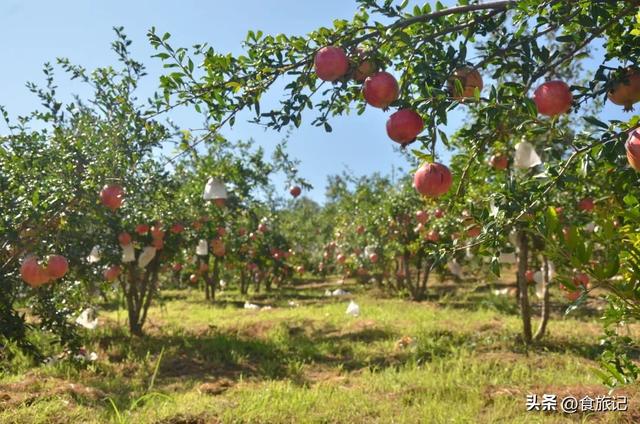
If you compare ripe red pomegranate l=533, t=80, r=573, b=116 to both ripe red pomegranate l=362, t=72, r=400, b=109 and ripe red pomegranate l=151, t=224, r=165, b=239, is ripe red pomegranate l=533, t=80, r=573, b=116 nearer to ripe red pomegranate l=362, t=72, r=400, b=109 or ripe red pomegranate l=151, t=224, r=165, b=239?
ripe red pomegranate l=362, t=72, r=400, b=109

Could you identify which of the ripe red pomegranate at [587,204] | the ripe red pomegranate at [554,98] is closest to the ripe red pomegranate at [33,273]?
the ripe red pomegranate at [554,98]

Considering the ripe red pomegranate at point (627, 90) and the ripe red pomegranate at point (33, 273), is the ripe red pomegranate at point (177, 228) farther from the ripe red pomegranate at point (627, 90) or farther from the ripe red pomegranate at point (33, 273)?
the ripe red pomegranate at point (627, 90)

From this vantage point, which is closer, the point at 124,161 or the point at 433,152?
the point at 433,152

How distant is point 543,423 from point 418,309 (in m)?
6.19

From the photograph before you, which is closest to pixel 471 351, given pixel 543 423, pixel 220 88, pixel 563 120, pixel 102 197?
pixel 543 423

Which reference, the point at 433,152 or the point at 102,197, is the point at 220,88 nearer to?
the point at 433,152

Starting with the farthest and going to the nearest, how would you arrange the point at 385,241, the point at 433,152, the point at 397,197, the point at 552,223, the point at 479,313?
the point at 385,241 < the point at 397,197 < the point at 479,313 < the point at 433,152 < the point at 552,223

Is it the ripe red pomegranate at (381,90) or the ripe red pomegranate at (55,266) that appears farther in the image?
the ripe red pomegranate at (55,266)

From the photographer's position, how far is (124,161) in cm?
364

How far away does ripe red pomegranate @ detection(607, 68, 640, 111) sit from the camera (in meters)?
2.13

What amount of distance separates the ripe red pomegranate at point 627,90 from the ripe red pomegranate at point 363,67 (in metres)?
1.02

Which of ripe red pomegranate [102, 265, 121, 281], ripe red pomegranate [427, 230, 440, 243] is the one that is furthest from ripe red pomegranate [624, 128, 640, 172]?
ripe red pomegranate [427, 230, 440, 243]

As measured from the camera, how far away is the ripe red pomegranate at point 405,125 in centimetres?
203

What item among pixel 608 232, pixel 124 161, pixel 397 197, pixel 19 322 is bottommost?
pixel 19 322
